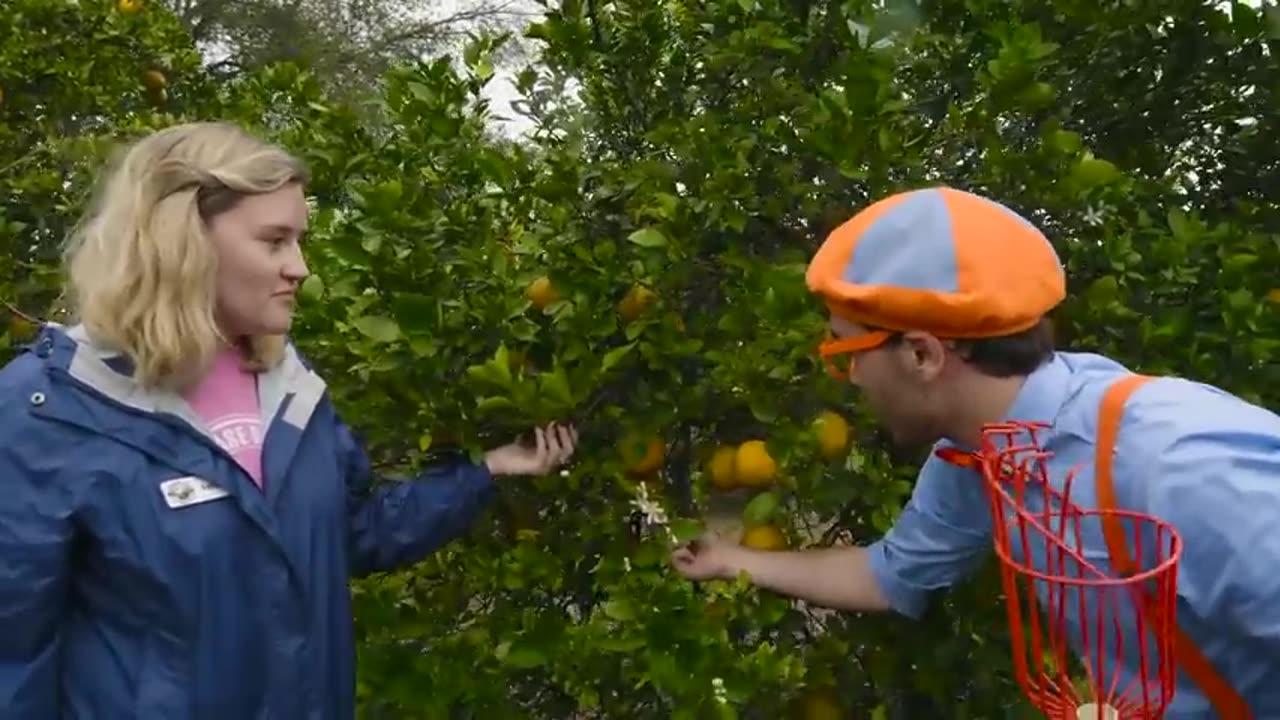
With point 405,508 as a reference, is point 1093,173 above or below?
above

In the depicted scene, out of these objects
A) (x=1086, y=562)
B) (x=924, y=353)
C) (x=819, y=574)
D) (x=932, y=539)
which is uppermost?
(x=924, y=353)

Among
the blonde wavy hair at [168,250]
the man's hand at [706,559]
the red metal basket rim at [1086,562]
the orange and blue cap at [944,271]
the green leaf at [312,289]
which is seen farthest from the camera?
the green leaf at [312,289]

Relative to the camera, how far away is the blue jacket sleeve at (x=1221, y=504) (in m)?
1.32

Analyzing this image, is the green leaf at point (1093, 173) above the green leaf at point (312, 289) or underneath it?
above

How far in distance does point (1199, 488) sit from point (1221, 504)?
0.09 ft

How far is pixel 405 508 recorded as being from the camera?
6.55 ft

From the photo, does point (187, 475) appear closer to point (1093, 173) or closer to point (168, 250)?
point (168, 250)

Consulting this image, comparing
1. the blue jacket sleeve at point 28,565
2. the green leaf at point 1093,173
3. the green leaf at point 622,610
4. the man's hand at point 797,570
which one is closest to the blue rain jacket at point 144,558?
the blue jacket sleeve at point 28,565

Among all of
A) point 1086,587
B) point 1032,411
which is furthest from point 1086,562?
point 1032,411

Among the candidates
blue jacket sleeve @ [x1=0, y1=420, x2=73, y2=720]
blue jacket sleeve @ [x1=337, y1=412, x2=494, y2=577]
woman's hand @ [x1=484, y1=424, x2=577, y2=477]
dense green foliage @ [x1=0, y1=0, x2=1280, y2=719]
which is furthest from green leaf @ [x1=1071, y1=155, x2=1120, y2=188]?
blue jacket sleeve @ [x1=0, y1=420, x2=73, y2=720]

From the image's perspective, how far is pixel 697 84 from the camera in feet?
7.65

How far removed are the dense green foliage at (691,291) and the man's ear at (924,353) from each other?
0.87 ft

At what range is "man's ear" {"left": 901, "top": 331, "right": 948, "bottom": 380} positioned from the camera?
62.2 inches

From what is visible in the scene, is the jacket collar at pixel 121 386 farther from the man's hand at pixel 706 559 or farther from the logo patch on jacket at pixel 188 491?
the man's hand at pixel 706 559
